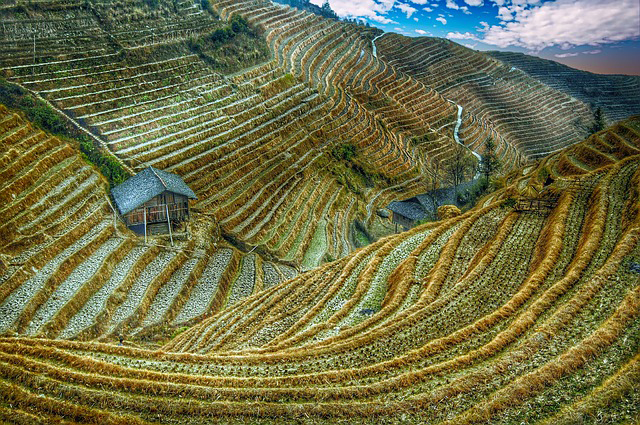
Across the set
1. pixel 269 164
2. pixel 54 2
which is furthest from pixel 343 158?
pixel 54 2

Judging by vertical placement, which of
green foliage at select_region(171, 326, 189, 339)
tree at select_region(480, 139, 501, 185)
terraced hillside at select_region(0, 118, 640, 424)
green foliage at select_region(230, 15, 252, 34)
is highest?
green foliage at select_region(230, 15, 252, 34)

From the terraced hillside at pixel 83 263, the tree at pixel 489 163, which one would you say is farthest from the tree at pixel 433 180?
the terraced hillside at pixel 83 263

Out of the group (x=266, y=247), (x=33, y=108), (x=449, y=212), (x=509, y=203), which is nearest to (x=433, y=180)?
(x=449, y=212)

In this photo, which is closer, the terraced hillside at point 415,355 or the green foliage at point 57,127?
the terraced hillside at point 415,355

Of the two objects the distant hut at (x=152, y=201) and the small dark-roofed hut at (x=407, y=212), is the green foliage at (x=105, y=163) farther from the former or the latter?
the small dark-roofed hut at (x=407, y=212)

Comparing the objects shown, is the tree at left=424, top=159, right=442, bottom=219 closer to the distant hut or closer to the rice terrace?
the rice terrace

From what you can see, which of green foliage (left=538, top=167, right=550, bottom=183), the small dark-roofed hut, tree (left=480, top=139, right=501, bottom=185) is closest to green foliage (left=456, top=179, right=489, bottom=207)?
tree (left=480, top=139, right=501, bottom=185)
